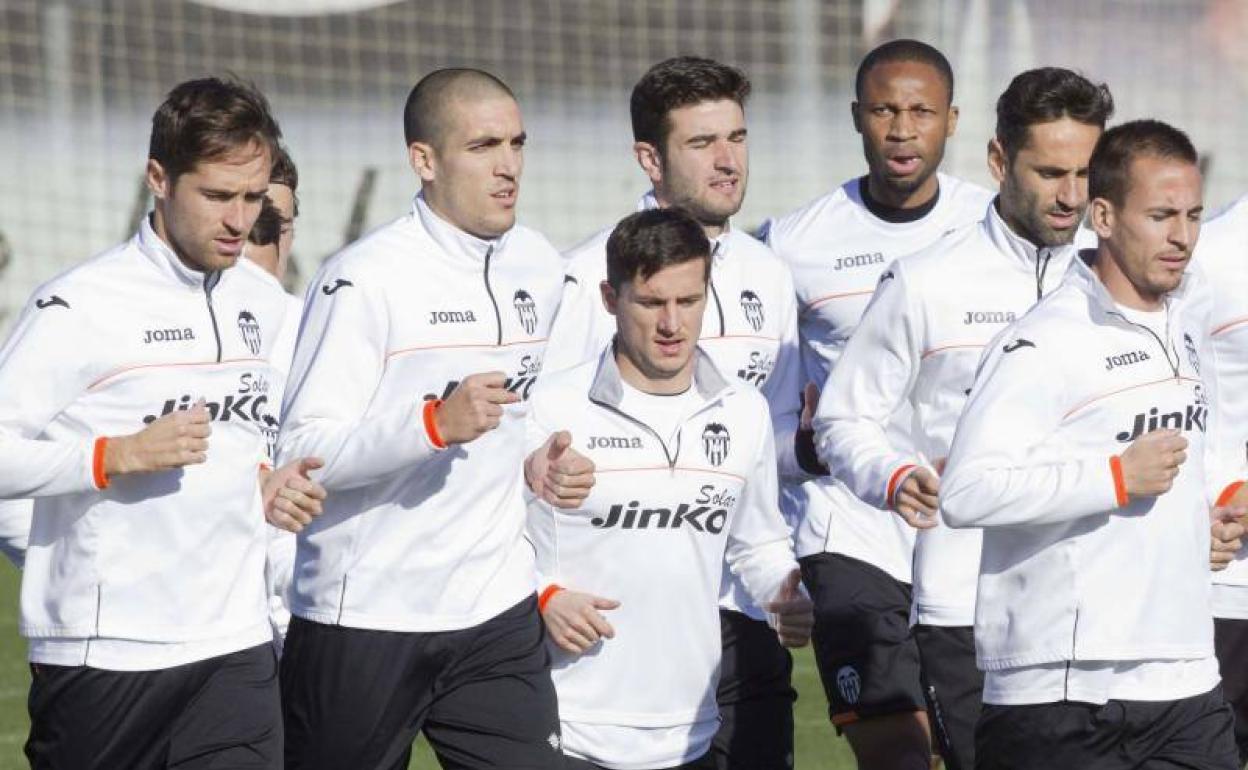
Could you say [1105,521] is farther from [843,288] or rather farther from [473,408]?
[843,288]

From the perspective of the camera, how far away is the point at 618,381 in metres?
6.62

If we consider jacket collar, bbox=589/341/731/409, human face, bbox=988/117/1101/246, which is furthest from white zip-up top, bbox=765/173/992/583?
jacket collar, bbox=589/341/731/409

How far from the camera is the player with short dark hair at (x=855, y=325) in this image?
7.81 m

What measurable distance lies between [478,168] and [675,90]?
1.26 m

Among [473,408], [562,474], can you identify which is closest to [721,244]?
[562,474]

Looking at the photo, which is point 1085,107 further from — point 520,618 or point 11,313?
point 11,313

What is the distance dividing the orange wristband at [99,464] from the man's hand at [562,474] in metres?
1.12

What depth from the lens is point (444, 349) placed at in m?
6.49

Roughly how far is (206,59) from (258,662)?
14.0 meters

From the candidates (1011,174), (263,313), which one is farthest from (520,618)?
(1011,174)

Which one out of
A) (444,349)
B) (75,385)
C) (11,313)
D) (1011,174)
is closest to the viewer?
(75,385)

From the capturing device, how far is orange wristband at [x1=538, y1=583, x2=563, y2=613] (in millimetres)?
6547

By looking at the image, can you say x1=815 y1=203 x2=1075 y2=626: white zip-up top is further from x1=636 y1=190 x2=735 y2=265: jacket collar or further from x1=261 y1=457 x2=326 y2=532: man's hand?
x1=261 y1=457 x2=326 y2=532: man's hand

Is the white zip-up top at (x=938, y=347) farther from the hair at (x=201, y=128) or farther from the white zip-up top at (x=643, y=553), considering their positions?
the hair at (x=201, y=128)
